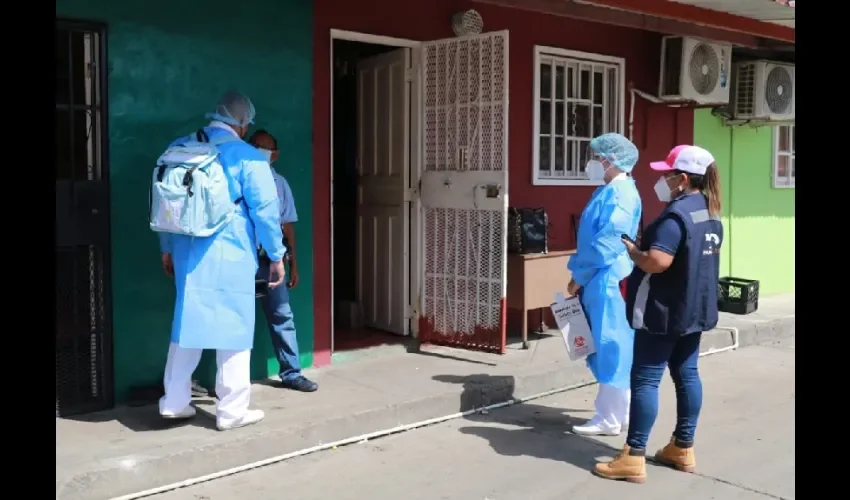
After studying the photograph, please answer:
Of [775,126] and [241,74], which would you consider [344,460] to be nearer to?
[241,74]

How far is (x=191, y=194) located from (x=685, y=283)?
2.59 meters

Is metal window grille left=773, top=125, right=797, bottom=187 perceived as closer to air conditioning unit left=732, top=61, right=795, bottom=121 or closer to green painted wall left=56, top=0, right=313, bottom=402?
air conditioning unit left=732, top=61, right=795, bottom=121

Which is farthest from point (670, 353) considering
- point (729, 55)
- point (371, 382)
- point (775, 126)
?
point (775, 126)

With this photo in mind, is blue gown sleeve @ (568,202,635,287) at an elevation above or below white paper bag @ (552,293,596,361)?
above

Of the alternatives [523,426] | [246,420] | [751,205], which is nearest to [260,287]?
[246,420]

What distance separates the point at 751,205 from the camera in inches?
405

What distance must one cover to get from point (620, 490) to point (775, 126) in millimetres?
7402

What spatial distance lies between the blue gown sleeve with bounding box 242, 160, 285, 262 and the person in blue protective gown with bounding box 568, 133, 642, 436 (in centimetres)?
177

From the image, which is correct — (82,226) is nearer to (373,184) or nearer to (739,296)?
(373,184)

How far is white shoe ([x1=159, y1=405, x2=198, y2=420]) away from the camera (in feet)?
15.6

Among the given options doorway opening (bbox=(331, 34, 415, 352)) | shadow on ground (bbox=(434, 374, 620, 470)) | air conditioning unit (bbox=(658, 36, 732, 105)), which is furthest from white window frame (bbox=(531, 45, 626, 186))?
shadow on ground (bbox=(434, 374, 620, 470))

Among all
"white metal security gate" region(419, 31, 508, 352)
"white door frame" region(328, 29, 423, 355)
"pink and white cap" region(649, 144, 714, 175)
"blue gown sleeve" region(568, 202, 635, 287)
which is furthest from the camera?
"white door frame" region(328, 29, 423, 355)
